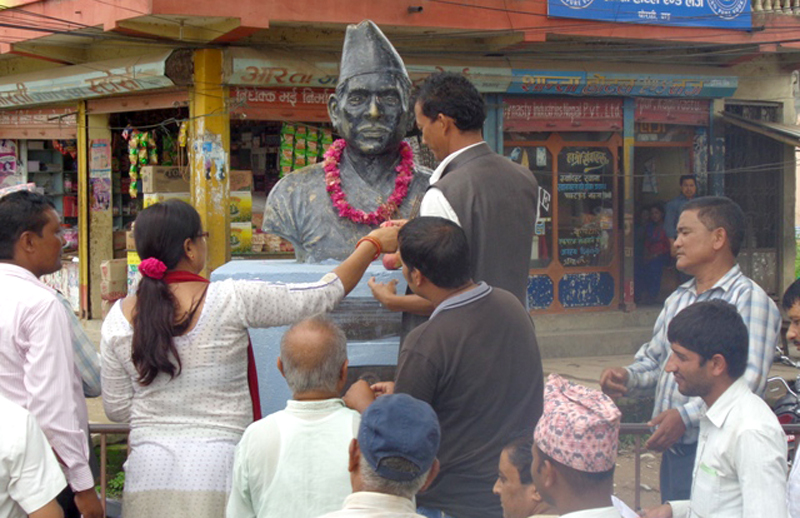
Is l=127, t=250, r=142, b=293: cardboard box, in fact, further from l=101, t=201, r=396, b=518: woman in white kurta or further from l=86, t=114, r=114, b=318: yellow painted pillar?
l=101, t=201, r=396, b=518: woman in white kurta

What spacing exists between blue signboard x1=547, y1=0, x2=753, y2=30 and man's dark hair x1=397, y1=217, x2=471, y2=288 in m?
8.65

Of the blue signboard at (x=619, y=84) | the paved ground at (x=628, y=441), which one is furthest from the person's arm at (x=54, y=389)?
the blue signboard at (x=619, y=84)

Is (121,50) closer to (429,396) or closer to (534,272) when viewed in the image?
(534,272)

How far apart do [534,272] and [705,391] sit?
9.17 m

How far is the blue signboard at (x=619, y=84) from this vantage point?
11.4 metres

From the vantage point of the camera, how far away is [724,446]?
8.61 ft

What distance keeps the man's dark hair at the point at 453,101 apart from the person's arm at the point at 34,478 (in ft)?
5.30

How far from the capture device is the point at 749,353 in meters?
3.16

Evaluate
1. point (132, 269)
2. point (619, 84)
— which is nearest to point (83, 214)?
point (132, 269)

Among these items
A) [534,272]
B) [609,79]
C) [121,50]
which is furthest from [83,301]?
[609,79]

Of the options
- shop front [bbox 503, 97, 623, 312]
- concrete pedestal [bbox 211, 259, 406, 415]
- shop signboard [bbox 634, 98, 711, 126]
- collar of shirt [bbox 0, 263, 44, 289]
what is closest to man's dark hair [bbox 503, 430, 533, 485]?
concrete pedestal [bbox 211, 259, 406, 415]

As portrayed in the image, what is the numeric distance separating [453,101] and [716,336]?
115 centimetres

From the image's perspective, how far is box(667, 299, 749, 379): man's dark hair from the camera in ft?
9.05

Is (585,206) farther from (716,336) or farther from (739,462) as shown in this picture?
(739,462)
